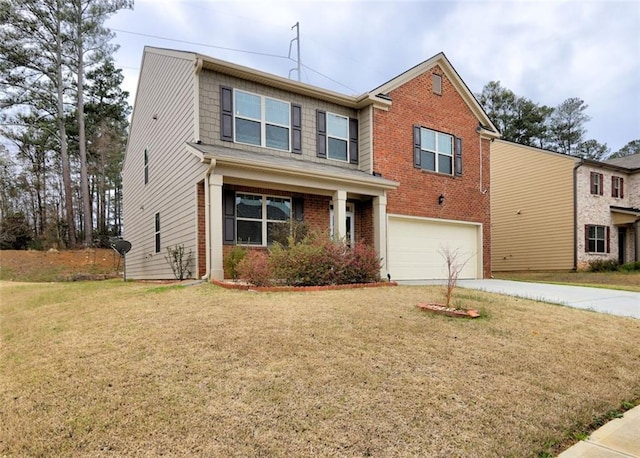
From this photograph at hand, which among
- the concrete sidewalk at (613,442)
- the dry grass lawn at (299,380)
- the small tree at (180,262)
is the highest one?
the small tree at (180,262)

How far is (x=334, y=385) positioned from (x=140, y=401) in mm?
1510

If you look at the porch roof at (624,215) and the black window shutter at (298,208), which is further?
the porch roof at (624,215)

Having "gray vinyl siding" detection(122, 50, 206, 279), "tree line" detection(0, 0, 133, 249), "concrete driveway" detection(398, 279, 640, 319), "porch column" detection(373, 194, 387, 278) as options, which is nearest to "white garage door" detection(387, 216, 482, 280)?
"porch column" detection(373, 194, 387, 278)

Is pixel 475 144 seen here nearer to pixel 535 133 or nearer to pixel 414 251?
pixel 414 251

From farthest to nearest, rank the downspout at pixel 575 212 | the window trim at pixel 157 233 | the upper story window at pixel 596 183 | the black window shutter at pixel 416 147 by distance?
the upper story window at pixel 596 183, the downspout at pixel 575 212, the black window shutter at pixel 416 147, the window trim at pixel 157 233

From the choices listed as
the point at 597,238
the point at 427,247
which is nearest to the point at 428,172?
the point at 427,247

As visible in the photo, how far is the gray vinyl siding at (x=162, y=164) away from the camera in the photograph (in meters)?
10.1

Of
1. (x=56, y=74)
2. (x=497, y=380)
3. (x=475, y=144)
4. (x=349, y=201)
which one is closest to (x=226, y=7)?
(x=349, y=201)

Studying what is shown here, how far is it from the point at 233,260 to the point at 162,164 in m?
5.52

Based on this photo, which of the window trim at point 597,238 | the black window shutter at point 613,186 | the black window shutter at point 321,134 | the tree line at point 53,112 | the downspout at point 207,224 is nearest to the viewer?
the downspout at point 207,224

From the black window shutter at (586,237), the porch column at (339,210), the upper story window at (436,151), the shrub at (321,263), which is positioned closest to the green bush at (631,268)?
the black window shutter at (586,237)

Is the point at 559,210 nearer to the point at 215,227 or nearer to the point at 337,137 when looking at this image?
the point at 337,137

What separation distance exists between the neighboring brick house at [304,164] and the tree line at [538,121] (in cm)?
2204

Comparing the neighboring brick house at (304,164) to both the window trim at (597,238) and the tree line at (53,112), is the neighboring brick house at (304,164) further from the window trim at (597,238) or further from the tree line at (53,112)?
the tree line at (53,112)
